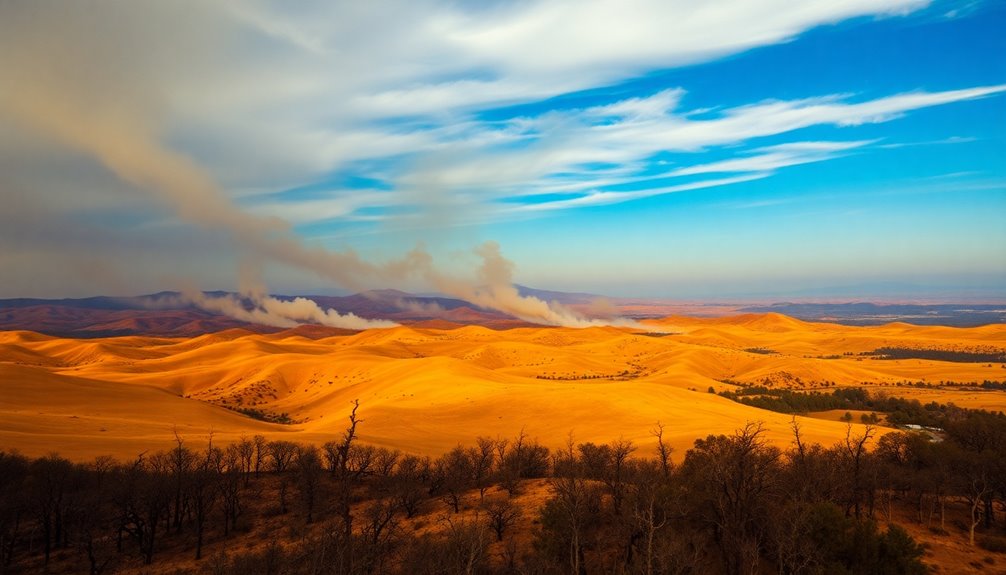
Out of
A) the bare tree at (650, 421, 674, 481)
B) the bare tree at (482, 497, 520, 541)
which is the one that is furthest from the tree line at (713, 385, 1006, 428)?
the bare tree at (482, 497, 520, 541)

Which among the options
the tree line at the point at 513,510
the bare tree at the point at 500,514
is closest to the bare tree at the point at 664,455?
the tree line at the point at 513,510

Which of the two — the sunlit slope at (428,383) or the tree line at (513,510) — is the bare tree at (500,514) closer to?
the tree line at (513,510)

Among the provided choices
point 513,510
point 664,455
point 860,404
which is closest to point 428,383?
point 664,455

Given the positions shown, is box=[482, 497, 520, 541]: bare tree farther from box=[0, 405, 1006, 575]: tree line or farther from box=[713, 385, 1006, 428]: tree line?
box=[713, 385, 1006, 428]: tree line

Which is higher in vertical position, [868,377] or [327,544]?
[327,544]

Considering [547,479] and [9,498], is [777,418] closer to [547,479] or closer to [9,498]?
[547,479]

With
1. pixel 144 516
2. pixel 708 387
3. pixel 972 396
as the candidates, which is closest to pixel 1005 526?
pixel 144 516

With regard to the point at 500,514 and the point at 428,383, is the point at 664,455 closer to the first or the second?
the point at 500,514
